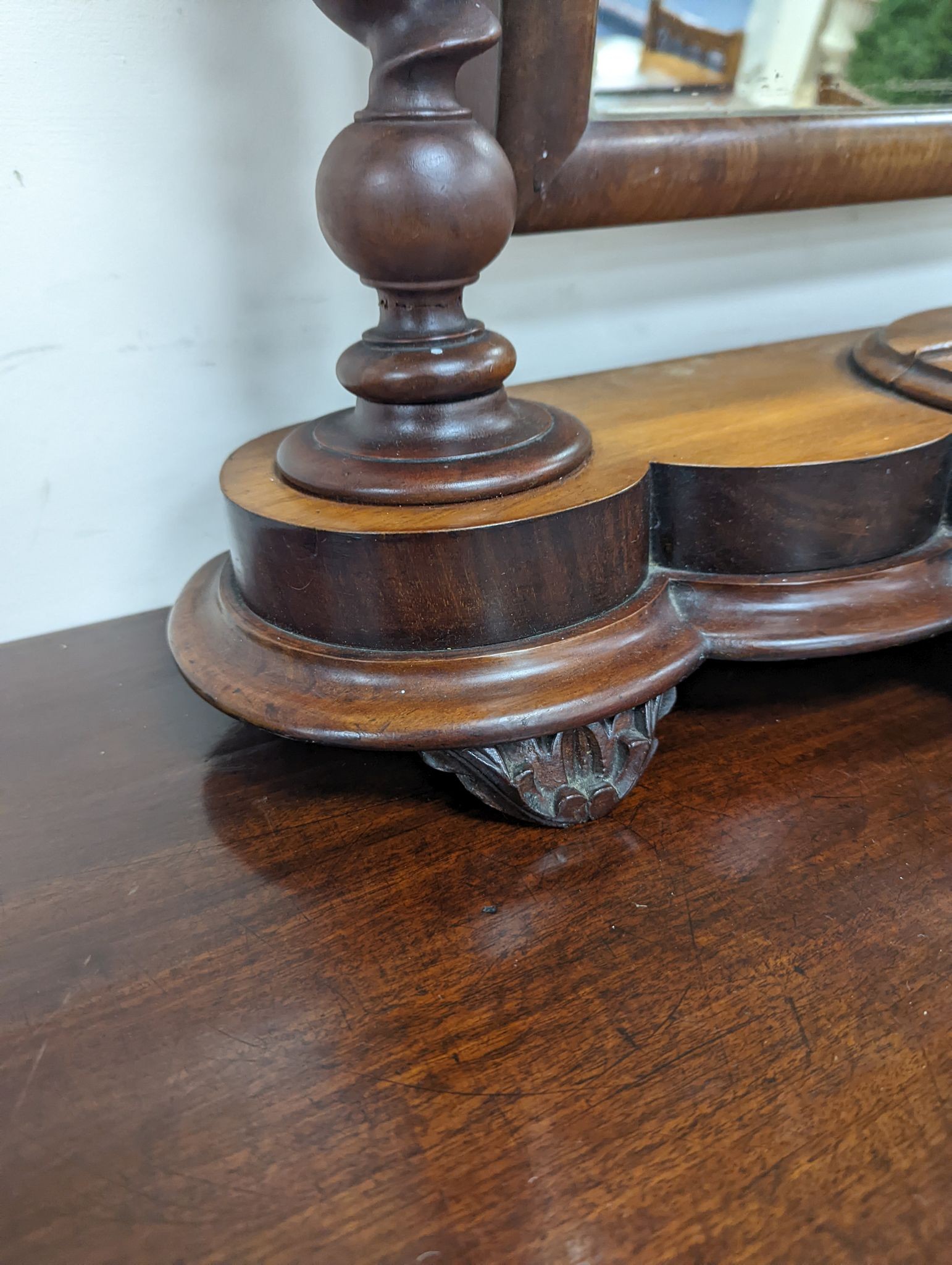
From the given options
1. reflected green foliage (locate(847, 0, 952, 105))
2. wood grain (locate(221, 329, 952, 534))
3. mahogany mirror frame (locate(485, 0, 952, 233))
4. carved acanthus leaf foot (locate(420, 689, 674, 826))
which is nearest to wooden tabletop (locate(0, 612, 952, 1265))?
carved acanthus leaf foot (locate(420, 689, 674, 826))

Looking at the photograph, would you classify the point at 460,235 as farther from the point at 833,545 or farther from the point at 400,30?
the point at 833,545

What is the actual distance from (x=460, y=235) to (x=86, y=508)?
1.27ft

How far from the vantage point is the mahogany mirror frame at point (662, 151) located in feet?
2.01

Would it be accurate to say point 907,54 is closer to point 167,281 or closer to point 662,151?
point 662,151

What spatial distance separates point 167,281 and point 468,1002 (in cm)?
54

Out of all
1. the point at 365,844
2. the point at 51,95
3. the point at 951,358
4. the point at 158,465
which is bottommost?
the point at 365,844

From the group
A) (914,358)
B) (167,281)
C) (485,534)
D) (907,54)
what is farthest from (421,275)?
(907,54)

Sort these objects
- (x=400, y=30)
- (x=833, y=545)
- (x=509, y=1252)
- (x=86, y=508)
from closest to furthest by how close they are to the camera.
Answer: (x=509, y=1252) → (x=400, y=30) → (x=833, y=545) → (x=86, y=508)

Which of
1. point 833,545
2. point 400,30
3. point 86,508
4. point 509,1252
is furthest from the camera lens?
point 86,508

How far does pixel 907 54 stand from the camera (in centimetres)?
79

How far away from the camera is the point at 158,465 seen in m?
0.75

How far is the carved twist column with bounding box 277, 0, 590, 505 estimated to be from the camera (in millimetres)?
487

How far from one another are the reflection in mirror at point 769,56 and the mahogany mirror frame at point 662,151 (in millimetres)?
14

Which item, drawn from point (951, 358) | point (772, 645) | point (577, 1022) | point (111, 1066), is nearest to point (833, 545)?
point (772, 645)
